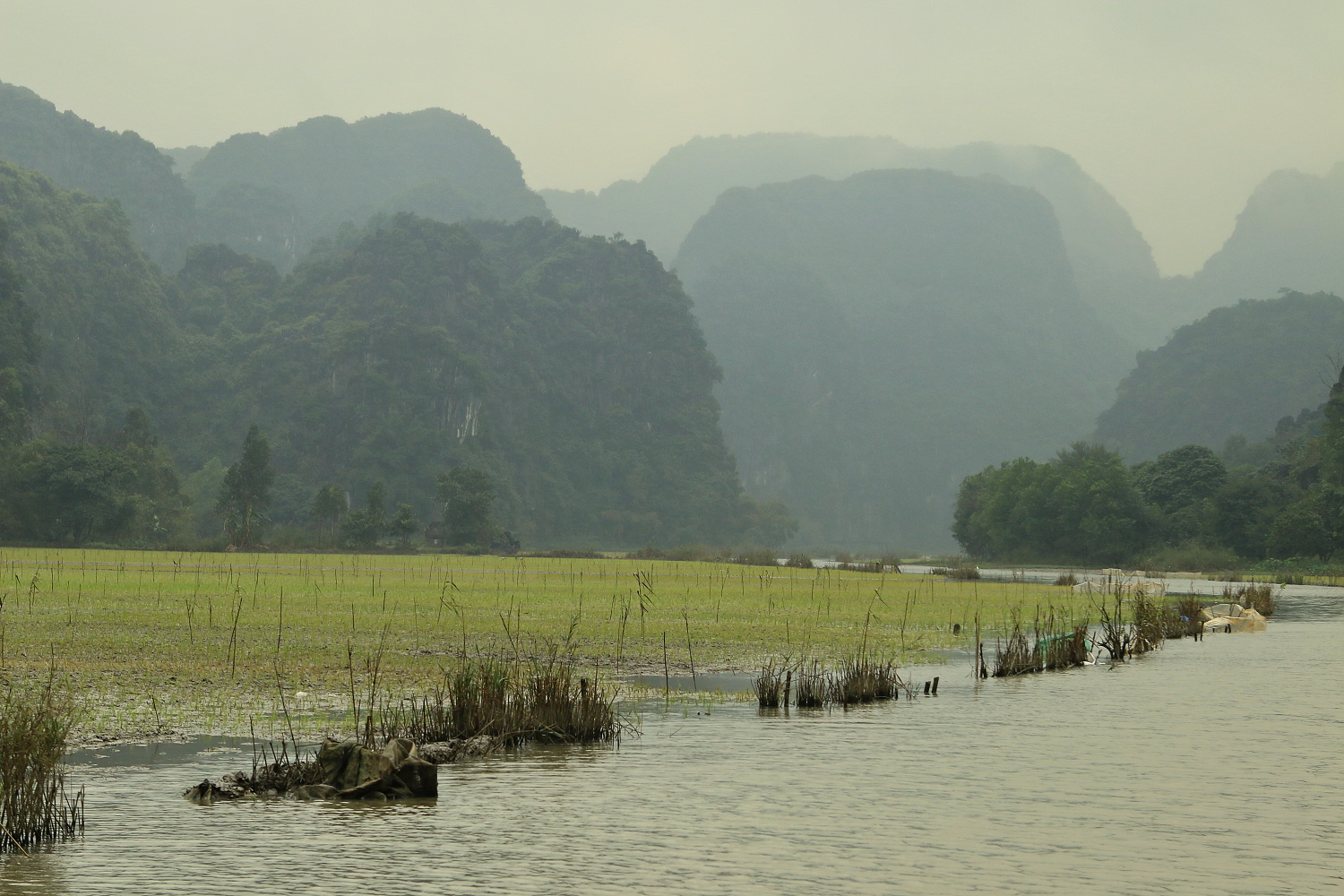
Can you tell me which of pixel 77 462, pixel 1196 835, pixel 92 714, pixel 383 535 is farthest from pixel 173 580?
pixel 383 535

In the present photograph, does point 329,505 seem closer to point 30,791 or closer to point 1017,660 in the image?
point 1017,660

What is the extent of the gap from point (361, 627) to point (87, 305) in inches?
4970

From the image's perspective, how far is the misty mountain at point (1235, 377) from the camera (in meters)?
184

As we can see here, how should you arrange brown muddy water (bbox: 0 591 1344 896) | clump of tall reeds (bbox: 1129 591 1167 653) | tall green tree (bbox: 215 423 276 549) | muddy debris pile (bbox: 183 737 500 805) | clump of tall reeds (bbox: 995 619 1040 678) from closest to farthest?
brown muddy water (bbox: 0 591 1344 896) → muddy debris pile (bbox: 183 737 500 805) → clump of tall reeds (bbox: 995 619 1040 678) → clump of tall reeds (bbox: 1129 591 1167 653) → tall green tree (bbox: 215 423 276 549)

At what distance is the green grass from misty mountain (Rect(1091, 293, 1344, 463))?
487 feet

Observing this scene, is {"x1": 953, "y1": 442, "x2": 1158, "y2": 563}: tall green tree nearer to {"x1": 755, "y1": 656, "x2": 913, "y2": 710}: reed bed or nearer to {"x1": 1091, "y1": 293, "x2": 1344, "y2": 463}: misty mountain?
{"x1": 1091, "y1": 293, "x2": 1344, "y2": 463}: misty mountain

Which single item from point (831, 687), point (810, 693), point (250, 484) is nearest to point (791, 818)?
point (810, 693)

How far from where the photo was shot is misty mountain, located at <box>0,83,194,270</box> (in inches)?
7421

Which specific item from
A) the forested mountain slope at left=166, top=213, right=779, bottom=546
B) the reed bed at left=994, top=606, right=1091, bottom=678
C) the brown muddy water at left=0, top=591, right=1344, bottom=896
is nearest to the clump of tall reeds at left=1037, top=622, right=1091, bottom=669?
the reed bed at left=994, top=606, right=1091, bottom=678

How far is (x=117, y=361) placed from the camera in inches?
5472

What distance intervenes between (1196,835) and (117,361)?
14634cm

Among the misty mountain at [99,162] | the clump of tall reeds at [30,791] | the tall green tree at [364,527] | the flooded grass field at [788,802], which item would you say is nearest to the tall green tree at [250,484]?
the tall green tree at [364,527]

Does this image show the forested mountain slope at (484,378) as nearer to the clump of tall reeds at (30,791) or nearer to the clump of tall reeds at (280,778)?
the clump of tall reeds at (280,778)

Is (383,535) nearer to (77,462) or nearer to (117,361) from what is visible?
(77,462)
